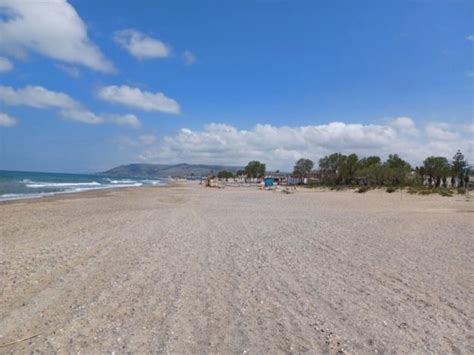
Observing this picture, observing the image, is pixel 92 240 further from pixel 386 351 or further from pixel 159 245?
pixel 386 351

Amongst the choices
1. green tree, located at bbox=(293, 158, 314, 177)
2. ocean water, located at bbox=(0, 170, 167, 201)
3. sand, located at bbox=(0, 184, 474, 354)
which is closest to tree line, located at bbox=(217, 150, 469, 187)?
green tree, located at bbox=(293, 158, 314, 177)

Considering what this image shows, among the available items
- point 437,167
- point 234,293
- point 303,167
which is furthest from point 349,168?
point 234,293

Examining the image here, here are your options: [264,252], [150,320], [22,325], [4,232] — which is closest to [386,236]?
[264,252]

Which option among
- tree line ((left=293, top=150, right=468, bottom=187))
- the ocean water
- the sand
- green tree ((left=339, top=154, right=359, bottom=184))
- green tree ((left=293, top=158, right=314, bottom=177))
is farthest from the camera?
green tree ((left=293, top=158, right=314, bottom=177))

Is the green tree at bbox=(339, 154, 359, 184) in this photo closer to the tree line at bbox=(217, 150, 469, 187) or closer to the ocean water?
the tree line at bbox=(217, 150, 469, 187)

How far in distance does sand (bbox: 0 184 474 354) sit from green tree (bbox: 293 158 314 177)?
81150mm

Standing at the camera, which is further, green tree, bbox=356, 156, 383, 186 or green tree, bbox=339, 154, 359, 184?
green tree, bbox=339, 154, 359, 184

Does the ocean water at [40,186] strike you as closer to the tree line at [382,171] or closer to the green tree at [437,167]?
the tree line at [382,171]

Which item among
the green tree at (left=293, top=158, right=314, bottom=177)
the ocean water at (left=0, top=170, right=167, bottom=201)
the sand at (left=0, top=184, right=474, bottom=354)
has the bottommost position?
the sand at (left=0, top=184, right=474, bottom=354)

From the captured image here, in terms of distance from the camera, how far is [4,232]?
35.1ft

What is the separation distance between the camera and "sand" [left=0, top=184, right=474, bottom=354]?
3.72m

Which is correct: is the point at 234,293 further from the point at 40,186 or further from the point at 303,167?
the point at 303,167

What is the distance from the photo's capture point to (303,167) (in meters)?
90.2

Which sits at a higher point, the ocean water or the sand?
the ocean water
